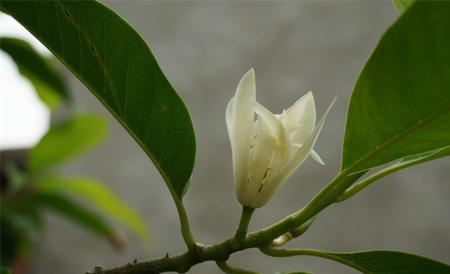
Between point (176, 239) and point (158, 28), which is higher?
point (158, 28)

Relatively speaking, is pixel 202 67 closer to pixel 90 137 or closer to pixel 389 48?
pixel 90 137

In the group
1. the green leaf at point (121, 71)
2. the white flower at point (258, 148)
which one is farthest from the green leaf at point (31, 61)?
the white flower at point (258, 148)

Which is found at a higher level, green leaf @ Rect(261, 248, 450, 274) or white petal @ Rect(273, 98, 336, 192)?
white petal @ Rect(273, 98, 336, 192)

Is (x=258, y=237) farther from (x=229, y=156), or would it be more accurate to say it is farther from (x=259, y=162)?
(x=229, y=156)

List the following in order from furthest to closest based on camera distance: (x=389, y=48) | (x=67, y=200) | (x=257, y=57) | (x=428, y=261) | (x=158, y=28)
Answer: (x=158, y=28) → (x=257, y=57) → (x=67, y=200) → (x=428, y=261) → (x=389, y=48)

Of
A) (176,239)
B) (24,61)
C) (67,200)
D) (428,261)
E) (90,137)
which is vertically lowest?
(176,239)

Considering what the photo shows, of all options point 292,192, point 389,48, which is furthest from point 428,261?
point 292,192

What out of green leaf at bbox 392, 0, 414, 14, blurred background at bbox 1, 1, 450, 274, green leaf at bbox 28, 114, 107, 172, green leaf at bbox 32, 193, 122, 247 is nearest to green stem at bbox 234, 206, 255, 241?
green leaf at bbox 392, 0, 414, 14

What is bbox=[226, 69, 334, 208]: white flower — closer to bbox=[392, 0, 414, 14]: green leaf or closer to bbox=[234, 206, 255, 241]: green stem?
bbox=[234, 206, 255, 241]: green stem
